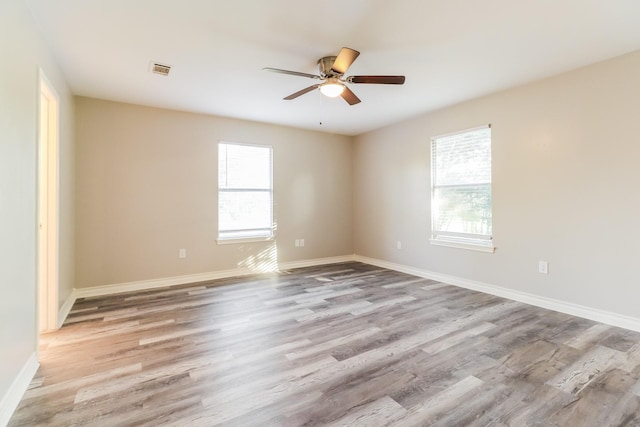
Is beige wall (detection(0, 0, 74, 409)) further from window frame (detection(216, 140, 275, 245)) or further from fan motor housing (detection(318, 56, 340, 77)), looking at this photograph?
window frame (detection(216, 140, 275, 245))

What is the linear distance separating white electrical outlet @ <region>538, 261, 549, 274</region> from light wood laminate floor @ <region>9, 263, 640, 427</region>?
1.47 ft

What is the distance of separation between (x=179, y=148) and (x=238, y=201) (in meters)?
1.15

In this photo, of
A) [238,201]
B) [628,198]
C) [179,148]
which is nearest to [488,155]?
[628,198]

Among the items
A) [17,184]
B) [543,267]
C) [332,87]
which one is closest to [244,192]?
[332,87]

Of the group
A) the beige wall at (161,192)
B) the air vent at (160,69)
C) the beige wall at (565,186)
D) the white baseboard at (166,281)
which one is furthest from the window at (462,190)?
the air vent at (160,69)

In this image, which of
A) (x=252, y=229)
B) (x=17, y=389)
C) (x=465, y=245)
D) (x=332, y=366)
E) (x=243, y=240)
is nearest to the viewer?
(x=17, y=389)

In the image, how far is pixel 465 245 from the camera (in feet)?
13.3

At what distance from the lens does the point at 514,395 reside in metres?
1.78

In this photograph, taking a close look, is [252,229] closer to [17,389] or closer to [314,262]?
[314,262]

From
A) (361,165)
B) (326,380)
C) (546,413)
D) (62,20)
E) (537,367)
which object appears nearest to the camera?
(546,413)

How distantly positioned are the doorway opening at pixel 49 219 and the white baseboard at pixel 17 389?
0.75 m

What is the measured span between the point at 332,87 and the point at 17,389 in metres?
3.07

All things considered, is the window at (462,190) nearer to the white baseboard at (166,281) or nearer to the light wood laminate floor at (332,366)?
the light wood laminate floor at (332,366)

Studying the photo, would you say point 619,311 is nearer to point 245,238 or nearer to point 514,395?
point 514,395
